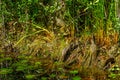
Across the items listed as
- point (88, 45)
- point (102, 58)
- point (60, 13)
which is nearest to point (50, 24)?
point (60, 13)

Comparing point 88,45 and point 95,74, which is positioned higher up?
point 88,45

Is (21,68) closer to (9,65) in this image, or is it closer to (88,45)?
Answer: (9,65)

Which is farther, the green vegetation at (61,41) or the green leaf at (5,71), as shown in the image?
the green vegetation at (61,41)

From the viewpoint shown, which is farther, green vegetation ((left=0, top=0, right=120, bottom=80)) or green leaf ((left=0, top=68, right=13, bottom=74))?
green vegetation ((left=0, top=0, right=120, bottom=80))

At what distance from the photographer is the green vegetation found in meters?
4.49

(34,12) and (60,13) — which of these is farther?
(34,12)

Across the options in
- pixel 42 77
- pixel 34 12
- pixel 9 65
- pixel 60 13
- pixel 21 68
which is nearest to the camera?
pixel 42 77

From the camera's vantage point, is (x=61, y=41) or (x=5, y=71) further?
(x=61, y=41)

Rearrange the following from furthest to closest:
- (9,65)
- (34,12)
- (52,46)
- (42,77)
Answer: (34,12) < (52,46) < (9,65) < (42,77)

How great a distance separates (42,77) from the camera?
13.9 ft

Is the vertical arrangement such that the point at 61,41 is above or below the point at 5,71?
above

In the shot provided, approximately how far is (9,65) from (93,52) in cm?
133

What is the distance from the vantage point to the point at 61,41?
5.61 m

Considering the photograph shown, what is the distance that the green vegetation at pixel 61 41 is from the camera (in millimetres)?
4488
